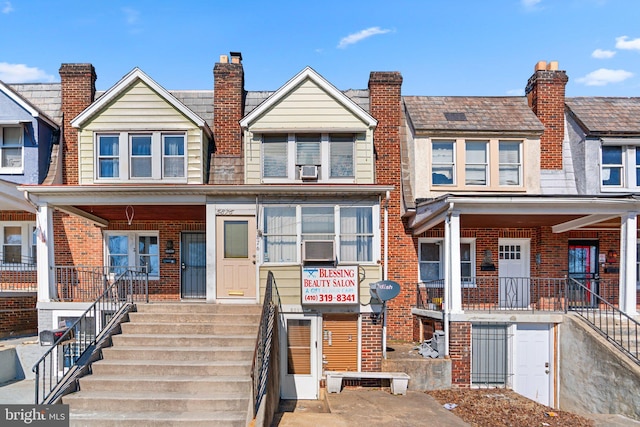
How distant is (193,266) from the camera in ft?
42.5

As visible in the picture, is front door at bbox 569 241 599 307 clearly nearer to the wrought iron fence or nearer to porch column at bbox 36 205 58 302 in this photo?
the wrought iron fence

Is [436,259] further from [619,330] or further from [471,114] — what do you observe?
[619,330]

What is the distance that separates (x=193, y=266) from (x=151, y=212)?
7.07 ft

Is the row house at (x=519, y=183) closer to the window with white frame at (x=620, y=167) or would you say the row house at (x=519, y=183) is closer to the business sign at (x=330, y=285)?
the window with white frame at (x=620, y=167)

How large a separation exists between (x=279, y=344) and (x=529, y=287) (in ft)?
24.5

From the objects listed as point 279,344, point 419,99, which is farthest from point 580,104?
point 279,344

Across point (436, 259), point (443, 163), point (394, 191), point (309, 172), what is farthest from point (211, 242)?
point (443, 163)

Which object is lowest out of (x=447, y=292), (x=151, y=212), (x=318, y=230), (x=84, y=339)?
(x=84, y=339)

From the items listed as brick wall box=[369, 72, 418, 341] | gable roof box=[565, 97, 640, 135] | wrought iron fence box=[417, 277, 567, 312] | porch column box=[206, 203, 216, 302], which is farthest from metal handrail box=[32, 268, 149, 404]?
gable roof box=[565, 97, 640, 135]

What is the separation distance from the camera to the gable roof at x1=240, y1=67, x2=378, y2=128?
12031 mm

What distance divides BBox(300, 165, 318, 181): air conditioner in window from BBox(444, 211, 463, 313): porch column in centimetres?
372

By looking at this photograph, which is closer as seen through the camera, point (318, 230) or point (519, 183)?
point (318, 230)

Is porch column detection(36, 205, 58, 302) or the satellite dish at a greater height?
porch column detection(36, 205, 58, 302)

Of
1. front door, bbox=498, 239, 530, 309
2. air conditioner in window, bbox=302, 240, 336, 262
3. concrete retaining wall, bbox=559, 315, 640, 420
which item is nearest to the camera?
concrete retaining wall, bbox=559, 315, 640, 420
